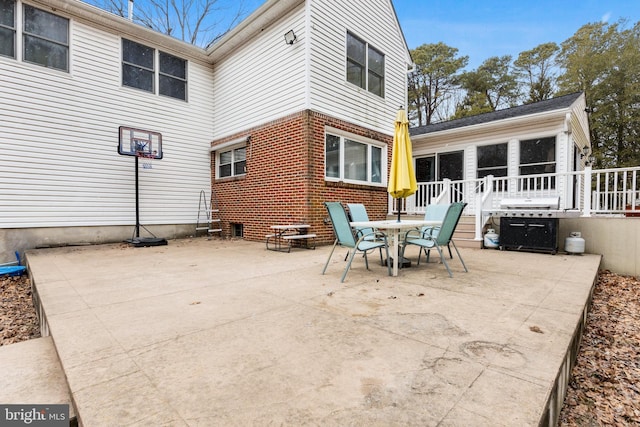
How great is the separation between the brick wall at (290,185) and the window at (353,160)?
0.76 ft

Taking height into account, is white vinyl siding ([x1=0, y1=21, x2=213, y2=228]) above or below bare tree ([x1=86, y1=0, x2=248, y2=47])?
below

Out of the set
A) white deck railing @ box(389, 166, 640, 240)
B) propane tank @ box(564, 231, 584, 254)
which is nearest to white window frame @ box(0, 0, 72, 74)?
white deck railing @ box(389, 166, 640, 240)

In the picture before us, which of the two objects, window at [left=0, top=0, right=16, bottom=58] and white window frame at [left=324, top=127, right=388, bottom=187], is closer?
window at [left=0, top=0, right=16, bottom=58]

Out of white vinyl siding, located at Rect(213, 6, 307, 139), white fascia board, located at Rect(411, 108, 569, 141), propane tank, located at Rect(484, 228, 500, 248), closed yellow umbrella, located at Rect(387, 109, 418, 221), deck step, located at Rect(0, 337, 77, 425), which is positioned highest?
white vinyl siding, located at Rect(213, 6, 307, 139)

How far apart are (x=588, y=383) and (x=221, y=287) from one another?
3272mm

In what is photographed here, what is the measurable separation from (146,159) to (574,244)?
10047mm

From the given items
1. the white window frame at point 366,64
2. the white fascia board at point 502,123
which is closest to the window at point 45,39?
the white window frame at point 366,64

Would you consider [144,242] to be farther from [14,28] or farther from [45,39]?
[14,28]

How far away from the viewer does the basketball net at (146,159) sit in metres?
7.75

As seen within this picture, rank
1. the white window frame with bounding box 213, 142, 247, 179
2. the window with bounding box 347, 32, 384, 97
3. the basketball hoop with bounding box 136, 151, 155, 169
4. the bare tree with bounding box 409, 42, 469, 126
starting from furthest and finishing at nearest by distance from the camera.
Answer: the bare tree with bounding box 409, 42, 469, 126, the white window frame with bounding box 213, 142, 247, 179, the window with bounding box 347, 32, 384, 97, the basketball hoop with bounding box 136, 151, 155, 169

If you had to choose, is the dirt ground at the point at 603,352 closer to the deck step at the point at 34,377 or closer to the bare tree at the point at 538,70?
the deck step at the point at 34,377

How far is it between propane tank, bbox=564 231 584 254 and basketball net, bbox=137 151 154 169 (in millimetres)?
9535

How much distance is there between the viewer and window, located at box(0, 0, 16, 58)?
257 inches

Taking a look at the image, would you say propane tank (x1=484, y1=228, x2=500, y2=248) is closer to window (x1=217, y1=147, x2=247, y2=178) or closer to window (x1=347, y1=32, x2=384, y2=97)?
window (x1=347, y1=32, x2=384, y2=97)
